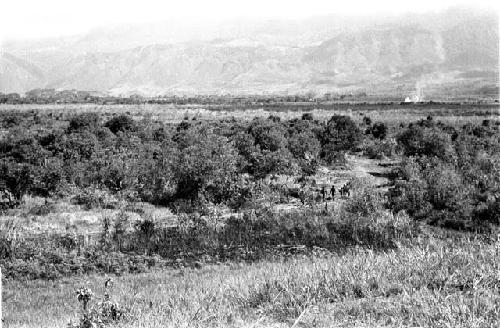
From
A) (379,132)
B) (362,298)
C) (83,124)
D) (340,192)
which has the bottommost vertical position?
(379,132)

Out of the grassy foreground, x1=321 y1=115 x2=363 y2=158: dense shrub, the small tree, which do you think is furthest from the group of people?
the small tree

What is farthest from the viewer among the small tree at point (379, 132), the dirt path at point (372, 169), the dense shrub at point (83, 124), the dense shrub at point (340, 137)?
the small tree at point (379, 132)

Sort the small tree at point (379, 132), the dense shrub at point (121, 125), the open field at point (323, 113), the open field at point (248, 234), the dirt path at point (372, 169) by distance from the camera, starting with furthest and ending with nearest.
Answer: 1. the open field at point (323, 113)
2. the small tree at point (379, 132)
3. the dense shrub at point (121, 125)
4. the dirt path at point (372, 169)
5. the open field at point (248, 234)

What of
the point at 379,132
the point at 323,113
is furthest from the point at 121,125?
the point at 323,113

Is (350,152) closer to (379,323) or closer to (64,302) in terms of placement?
(64,302)

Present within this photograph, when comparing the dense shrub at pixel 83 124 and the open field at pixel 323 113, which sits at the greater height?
the dense shrub at pixel 83 124

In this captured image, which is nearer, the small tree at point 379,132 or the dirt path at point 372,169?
the dirt path at point 372,169

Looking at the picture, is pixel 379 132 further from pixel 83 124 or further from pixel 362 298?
pixel 362 298

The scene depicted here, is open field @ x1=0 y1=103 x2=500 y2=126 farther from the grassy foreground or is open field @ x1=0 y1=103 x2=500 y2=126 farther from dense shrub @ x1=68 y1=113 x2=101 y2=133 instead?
the grassy foreground

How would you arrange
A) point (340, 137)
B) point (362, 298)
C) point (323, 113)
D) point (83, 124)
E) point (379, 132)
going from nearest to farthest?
1. point (362, 298)
2. point (340, 137)
3. point (83, 124)
4. point (379, 132)
5. point (323, 113)

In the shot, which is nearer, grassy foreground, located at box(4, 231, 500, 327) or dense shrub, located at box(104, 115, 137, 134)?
grassy foreground, located at box(4, 231, 500, 327)

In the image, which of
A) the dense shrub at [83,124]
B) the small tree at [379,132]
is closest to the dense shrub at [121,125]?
the dense shrub at [83,124]

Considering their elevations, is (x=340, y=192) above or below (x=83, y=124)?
below

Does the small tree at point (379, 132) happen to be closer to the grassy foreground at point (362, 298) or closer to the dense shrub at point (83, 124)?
the dense shrub at point (83, 124)
